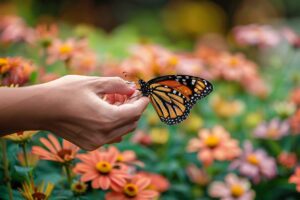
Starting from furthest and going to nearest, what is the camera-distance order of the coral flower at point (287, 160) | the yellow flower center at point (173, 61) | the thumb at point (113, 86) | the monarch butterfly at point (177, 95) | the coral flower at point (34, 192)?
the yellow flower center at point (173, 61), the coral flower at point (287, 160), the monarch butterfly at point (177, 95), the coral flower at point (34, 192), the thumb at point (113, 86)

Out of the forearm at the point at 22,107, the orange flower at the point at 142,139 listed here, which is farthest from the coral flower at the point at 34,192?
the orange flower at the point at 142,139

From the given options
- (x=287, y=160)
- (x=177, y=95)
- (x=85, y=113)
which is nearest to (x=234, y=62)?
(x=287, y=160)

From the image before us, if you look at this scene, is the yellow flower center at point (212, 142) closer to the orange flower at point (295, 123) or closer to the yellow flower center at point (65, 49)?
the orange flower at point (295, 123)

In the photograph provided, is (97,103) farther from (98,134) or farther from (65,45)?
(65,45)

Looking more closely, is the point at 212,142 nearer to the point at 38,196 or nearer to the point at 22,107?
the point at 38,196

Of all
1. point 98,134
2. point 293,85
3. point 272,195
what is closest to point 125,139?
point 272,195

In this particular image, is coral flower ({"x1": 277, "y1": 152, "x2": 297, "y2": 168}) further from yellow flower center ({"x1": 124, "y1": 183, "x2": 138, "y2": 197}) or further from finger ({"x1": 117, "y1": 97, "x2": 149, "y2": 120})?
finger ({"x1": 117, "y1": 97, "x2": 149, "y2": 120})
